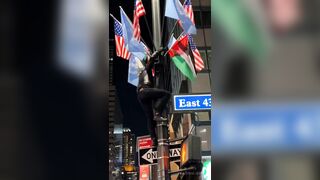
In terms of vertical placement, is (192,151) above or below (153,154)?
above

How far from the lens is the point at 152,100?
8438mm

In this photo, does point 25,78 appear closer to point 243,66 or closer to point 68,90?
point 68,90

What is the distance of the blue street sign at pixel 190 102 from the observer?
8.93 m

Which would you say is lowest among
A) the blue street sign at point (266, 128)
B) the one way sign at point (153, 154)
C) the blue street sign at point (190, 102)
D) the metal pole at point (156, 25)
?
the one way sign at point (153, 154)

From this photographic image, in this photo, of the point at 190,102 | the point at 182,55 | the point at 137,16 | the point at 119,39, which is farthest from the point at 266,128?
the point at 119,39

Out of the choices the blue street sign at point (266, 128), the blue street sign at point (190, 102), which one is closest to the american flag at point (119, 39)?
the blue street sign at point (190, 102)

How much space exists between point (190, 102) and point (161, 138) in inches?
53.9

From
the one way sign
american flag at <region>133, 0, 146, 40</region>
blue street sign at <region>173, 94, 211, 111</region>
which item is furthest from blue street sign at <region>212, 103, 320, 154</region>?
the one way sign

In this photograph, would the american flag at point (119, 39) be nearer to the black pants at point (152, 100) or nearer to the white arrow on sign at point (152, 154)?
the white arrow on sign at point (152, 154)

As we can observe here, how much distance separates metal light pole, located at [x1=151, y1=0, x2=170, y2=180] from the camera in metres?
7.93

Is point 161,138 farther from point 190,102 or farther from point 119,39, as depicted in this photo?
point 119,39

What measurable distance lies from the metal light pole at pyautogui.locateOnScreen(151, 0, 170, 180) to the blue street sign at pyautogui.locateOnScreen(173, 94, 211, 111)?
808 millimetres

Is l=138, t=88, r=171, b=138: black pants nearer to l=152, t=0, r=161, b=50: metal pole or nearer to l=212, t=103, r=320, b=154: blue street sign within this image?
l=152, t=0, r=161, b=50: metal pole

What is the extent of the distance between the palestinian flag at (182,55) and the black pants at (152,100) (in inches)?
56.1
